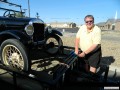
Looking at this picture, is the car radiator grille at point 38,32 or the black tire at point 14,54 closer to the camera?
the black tire at point 14,54

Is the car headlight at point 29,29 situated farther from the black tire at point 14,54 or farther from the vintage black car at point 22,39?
the black tire at point 14,54

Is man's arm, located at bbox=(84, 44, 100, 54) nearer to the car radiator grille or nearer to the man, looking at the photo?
the man

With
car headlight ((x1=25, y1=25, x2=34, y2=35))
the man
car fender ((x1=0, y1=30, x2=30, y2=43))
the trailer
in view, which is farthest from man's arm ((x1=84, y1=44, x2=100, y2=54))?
car headlight ((x1=25, y1=25, x2=34, y2=35))

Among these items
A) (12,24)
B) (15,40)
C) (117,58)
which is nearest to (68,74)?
(15,40)

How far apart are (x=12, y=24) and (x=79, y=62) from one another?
7.28 feet

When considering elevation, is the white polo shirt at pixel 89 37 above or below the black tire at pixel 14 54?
above

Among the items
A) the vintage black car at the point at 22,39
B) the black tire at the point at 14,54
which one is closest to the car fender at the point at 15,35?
the vintage black car at the point at 22,39

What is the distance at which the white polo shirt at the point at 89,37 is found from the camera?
4.28m

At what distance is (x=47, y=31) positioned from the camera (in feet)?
21.3

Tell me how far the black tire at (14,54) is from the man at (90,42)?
3.72ft

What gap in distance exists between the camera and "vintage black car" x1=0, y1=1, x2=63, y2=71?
4.38 meters

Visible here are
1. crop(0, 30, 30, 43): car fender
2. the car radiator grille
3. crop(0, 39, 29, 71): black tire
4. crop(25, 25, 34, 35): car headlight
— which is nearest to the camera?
crop(0, 39, 29, 71): black tire

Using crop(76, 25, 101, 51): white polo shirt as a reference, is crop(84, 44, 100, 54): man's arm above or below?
below

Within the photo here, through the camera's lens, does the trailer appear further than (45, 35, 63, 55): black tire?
No
